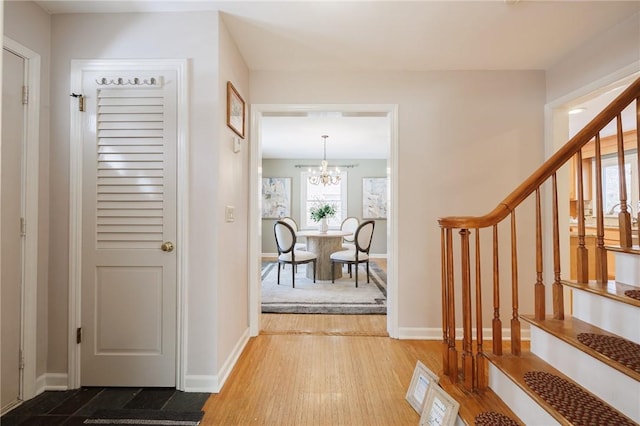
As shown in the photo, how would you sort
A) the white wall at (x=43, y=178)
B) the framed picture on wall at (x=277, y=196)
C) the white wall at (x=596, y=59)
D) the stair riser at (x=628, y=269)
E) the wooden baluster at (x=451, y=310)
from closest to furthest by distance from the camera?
the stair riser at (x=628, y=269) < the wooden baluster at (x=451, y=310) < the white wall at (x=43, y=178) < the white wall at (x=596, y=59) < the framed picture on wall at (x=277, y=196)

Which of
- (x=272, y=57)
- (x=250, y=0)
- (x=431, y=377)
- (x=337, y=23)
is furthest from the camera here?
(x=272, y=57)

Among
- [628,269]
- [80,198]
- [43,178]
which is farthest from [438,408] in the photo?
[43,178]

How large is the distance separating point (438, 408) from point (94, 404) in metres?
1.98

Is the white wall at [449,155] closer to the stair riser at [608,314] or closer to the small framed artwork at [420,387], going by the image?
the small framed artwork at [420,387]

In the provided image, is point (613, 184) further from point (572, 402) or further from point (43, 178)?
point (43, 178)

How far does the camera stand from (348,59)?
8.86 ft

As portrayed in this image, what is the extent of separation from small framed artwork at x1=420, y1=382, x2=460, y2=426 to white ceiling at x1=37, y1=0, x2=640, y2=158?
2.29 metres

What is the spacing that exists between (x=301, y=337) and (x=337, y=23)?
2527 mm

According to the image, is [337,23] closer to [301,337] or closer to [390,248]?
[390,248]

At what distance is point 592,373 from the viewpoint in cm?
142

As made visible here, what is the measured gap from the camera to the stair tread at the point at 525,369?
1369mm

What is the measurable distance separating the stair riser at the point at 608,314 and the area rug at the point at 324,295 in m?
2.01

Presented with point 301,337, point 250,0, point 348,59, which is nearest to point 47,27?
point 250,0

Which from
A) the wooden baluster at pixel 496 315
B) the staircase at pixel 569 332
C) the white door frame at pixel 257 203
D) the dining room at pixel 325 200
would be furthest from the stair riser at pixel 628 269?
the dining room at pixel 325 200
